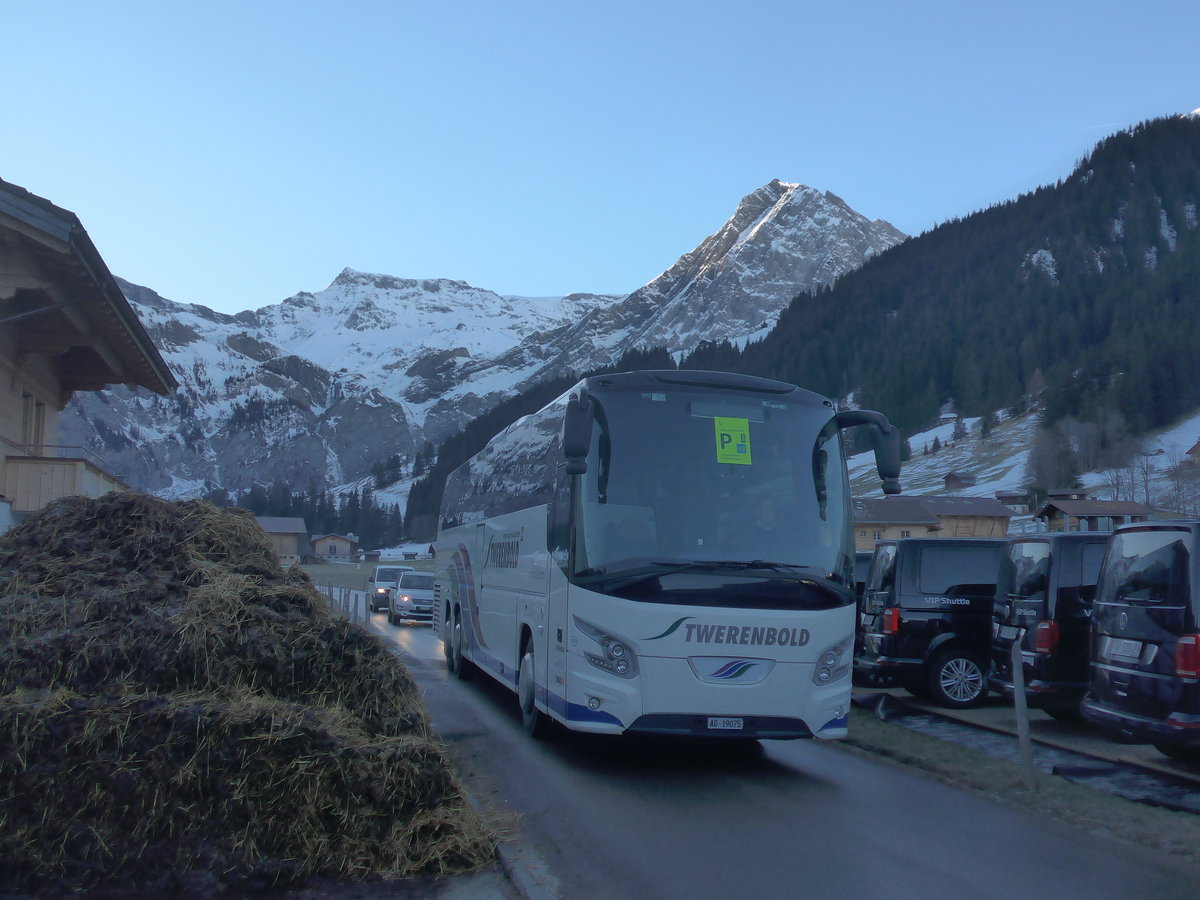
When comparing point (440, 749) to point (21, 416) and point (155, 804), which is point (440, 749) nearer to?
point (155, 804)

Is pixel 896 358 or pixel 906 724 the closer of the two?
pixel 906 724

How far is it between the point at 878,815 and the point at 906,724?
452 centimetres

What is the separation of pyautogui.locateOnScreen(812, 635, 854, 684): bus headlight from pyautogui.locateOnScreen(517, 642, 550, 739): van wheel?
2784 mm

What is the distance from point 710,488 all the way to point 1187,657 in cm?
365

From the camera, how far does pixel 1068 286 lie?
137250 millimetres

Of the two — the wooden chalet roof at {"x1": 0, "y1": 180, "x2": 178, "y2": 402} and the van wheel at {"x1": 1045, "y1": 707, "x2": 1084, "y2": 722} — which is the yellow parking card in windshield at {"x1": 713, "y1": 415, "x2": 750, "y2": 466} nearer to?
the van wheel at {"x1": 1045, "y1": 707, "x2": 1084, "y2": 722}

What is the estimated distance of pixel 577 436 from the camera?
8.27 m

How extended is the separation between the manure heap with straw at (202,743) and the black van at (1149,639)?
4.92 m

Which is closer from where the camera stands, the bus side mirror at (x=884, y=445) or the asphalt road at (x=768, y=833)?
the asphalt road at (x=768, y=833)

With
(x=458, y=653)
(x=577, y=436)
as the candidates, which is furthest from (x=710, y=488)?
(x=458, y=653)

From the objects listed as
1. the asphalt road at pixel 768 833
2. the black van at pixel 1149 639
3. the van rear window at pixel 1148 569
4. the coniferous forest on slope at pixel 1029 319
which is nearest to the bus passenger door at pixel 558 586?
the asphalt road at pixel 768 833

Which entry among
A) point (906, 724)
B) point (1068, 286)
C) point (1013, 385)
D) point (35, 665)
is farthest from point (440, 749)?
point (1068, 286)

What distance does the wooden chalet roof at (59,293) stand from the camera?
32.7ft

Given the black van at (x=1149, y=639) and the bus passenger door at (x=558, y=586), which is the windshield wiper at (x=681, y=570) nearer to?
the bus passenger door at (x=558, y=586)
